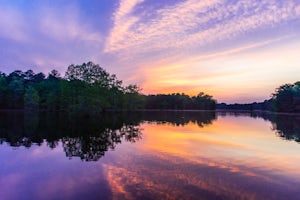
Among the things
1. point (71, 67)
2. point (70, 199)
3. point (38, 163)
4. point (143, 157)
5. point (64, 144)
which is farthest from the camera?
point (71, 67)

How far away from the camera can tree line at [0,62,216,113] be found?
77.8 meters

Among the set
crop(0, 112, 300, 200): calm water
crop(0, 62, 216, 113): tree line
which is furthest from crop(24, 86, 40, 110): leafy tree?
crop(0, 112, 300, 200): calm water

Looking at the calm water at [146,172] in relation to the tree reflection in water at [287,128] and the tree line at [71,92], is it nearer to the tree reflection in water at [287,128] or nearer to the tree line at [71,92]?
the tree reflection in water at [287,128]

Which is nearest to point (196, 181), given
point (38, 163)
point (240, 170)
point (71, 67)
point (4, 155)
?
point (240, 170)

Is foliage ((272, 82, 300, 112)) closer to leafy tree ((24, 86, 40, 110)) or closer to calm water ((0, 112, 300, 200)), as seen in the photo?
leafy tree ((24, 86, 40, 110))

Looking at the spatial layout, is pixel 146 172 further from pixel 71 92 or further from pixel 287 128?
pixel 71 92

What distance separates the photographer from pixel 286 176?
A: 41.3ft

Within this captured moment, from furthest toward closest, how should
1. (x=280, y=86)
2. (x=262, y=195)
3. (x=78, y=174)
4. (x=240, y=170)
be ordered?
(x=280, y=86)
(x=240, y=170)
(x=78, y=174)
(x=262, y=195)

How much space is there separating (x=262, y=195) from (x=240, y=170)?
372 cm

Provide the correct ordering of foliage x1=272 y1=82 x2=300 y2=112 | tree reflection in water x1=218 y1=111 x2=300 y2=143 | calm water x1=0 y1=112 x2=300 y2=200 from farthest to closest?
foliage x1=272 y1=82 x2=300 y2=112, tree reflection in water x1=218 y1=111 x2=300 y2=143, calm water x1=0 y1=112 x2=300 y2=200

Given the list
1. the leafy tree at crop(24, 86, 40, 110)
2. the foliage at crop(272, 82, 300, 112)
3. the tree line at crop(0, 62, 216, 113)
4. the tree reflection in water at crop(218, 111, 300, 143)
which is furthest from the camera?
the foliage at crop(272, 82, 300, 112)

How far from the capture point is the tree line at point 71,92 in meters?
77.8

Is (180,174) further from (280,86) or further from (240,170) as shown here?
(280,86)

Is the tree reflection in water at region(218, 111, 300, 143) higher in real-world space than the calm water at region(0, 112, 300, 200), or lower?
higher
